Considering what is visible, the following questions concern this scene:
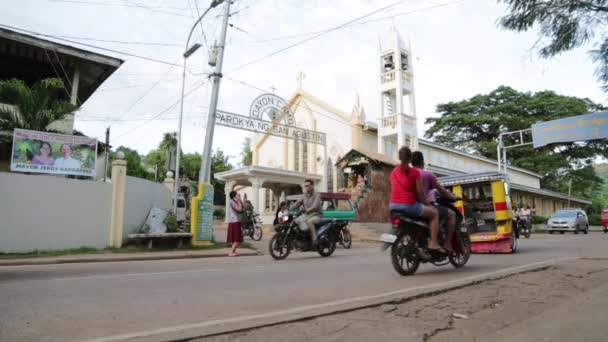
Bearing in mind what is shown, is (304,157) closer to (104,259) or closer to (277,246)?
(277,246)

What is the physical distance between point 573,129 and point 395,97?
10.5m

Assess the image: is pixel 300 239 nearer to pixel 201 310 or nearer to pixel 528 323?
pixel 201 310

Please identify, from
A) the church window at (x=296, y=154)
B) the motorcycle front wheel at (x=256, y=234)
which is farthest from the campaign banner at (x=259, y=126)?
the church window at (x=296, y=154)

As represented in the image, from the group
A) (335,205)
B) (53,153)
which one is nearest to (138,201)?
(53,153)

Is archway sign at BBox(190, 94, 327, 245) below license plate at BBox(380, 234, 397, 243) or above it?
above

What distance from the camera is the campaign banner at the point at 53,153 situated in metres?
10.8

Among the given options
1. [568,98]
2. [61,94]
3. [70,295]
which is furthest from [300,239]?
[568,98]

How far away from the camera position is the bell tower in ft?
82.8

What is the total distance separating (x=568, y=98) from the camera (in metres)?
39.1

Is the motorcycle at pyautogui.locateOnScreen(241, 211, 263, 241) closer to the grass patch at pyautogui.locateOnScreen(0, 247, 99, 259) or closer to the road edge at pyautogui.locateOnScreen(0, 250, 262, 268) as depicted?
the road edge at pyautogui.locateOnScreen(0, 250, 262, 268)

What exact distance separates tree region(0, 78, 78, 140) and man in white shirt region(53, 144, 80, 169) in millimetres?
1073

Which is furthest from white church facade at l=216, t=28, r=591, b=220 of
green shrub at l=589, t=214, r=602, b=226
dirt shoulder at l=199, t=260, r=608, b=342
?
green shrub at l=589, t=214, r=602, b=226

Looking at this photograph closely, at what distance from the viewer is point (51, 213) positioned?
1063 centimetres

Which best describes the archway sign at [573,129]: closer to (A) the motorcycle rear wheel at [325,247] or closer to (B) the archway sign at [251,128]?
(A) the motorcycle rear wheel at [325,247]
